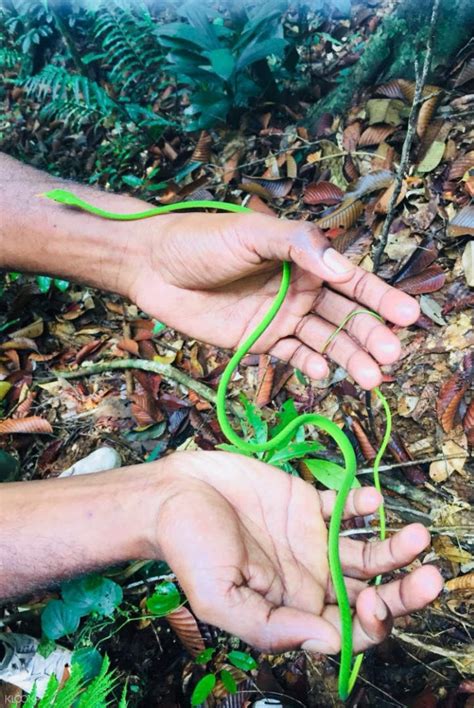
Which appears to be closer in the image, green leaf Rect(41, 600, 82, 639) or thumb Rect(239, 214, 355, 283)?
thumb Rect(239, 214, 355, 283)

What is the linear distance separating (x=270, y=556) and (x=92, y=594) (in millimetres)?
743

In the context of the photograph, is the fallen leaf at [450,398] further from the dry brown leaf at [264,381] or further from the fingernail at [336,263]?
the fingernail at [336,263]

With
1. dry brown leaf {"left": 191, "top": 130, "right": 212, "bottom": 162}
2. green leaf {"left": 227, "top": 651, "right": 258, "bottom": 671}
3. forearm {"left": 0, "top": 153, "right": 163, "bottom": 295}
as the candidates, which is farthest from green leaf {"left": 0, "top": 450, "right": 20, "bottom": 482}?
dry brown leaf {"left": 191, "top": 130, "right": 212, "bottom": 162}

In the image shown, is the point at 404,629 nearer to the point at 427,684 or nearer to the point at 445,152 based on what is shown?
the point at 427,684

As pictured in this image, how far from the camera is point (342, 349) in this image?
207 centimetres

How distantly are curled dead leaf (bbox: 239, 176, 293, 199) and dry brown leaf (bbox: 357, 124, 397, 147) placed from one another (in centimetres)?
49

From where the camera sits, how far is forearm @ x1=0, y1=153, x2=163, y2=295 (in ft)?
8.44

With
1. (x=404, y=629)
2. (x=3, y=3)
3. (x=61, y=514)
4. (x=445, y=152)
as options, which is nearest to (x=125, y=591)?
(x=61, y=514)

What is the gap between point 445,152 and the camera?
9.90 feet

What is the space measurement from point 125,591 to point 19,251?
1642mm

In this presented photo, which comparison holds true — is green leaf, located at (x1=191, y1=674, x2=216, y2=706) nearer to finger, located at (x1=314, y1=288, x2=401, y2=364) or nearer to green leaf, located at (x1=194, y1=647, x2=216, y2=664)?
green leaf, located at (x1=194, y1=647, x2=216, y2=664)

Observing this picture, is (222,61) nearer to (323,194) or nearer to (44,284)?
(323,194)

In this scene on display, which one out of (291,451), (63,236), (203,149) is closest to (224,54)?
(203,149)

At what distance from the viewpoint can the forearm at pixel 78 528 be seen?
1.74 meters
